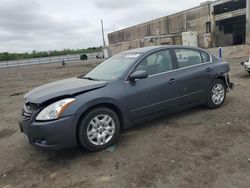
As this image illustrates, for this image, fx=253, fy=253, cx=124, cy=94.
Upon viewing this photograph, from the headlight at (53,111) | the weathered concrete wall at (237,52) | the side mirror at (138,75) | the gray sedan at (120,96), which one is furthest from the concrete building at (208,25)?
the headlight at (53,111)

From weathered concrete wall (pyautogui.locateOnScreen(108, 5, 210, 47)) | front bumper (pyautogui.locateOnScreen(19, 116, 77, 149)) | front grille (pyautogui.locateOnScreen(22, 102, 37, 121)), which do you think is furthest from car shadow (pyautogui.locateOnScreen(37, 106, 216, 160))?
weathered concrete wall (pyautogui.locateOnScreen(108, 5, 210, 47))

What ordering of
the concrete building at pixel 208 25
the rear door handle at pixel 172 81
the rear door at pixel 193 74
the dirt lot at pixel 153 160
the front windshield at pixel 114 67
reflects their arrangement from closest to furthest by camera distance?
the dirt lot at pixel 153 160 → the front windshield at pixel 114 67 → the rear door handle at pixel 172 81 → the rear door at pixel 193 74 → the concrete building at pixel 208 25

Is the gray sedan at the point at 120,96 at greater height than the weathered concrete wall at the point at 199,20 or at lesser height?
lesser

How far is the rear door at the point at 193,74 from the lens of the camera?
5.07 meters

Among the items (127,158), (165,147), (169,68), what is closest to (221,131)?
(165,147)

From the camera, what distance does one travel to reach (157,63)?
4852mm

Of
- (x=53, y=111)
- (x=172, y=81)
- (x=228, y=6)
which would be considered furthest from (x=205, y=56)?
(x=228, y=6)

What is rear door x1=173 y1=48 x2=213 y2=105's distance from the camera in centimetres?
507

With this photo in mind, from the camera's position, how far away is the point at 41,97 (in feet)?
12.5

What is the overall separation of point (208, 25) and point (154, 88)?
128 ft

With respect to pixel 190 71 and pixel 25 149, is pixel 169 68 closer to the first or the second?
pixel 190 71

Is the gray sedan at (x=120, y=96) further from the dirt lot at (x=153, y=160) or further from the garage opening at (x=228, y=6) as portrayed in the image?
the garage opening at (x=228, y=6)

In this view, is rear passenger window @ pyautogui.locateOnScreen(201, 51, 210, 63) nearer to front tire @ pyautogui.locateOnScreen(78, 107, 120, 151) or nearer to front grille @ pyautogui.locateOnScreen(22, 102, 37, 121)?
front tire @ pyautogui.locateOnScreen(78, 107, 120, 151)

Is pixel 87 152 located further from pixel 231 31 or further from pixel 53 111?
pixel 231 31
